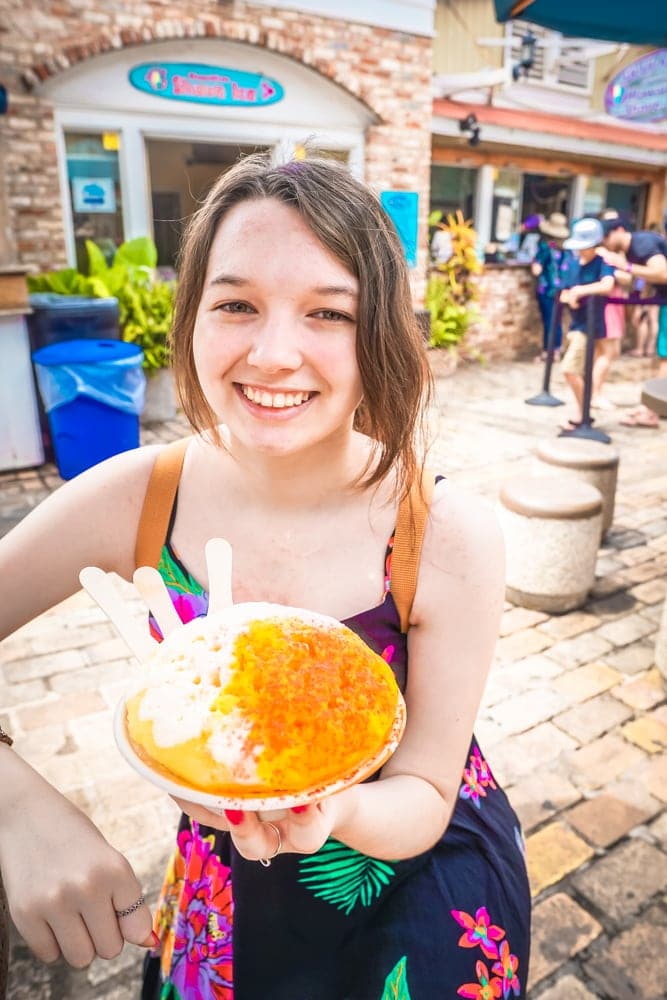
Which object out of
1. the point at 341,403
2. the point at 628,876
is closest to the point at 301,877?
the point at 341,403

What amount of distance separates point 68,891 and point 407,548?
0.76 metres

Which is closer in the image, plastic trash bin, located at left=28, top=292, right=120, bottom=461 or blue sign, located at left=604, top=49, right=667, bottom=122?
plastic trash bin, located at left=28, top=292, right=120, bottom=461

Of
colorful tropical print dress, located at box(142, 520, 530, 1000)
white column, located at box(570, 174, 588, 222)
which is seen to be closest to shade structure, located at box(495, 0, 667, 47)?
colorful tropical print dress, located at box(142, 520, 530, 1000)

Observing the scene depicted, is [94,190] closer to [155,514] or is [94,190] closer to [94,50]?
[94,50]

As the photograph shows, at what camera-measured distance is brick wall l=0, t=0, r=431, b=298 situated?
22.7ft

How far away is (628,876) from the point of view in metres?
2.16

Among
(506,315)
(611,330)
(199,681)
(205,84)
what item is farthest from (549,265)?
(199,681)

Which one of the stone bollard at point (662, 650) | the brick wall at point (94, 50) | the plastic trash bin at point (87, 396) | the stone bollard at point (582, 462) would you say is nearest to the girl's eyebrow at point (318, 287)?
the stone bollard at point (662, 650)

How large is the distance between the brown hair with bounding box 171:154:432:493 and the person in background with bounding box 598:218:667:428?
6.13 m

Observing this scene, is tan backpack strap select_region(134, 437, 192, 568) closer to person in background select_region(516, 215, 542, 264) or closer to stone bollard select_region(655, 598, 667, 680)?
stone bollard select_region(655, 598, 667, 680)

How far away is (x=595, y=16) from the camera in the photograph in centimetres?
417

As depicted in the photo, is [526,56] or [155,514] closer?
[155,514]

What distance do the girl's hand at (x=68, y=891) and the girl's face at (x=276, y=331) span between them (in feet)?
2.12

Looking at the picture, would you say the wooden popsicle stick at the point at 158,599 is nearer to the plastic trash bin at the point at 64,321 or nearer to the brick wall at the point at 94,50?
the plastic trash bin at the point at 64,321
